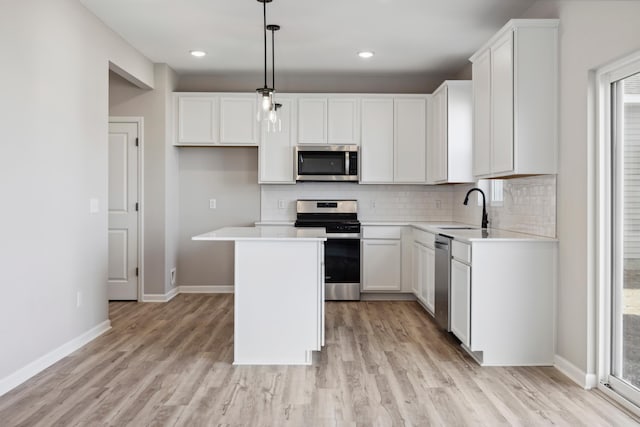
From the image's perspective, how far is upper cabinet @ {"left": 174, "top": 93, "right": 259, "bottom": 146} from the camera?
5715mm

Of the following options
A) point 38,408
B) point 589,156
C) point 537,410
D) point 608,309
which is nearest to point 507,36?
point 589,156

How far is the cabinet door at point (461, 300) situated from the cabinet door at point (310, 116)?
252 centimetres

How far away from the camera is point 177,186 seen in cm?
598

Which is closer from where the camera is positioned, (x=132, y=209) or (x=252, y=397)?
(x=252, y=397)

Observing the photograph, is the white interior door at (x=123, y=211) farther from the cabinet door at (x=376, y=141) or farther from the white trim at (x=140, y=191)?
the cabinet door at (x=376, y=141)

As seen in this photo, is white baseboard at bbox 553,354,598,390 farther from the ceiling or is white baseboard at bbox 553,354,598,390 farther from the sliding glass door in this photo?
the ceiling

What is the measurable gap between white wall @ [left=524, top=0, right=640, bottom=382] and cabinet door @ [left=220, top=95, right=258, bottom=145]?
3.33 m

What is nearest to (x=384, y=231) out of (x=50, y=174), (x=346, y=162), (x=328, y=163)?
(x=346, y=162)

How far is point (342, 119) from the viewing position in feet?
18.9

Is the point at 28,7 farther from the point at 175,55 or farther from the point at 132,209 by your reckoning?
the point at 132,209

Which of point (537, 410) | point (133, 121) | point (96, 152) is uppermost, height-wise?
point (133, 121)

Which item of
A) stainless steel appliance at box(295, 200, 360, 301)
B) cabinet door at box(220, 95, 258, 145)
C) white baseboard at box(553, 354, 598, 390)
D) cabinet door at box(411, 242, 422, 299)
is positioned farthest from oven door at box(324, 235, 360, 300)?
white baseboard at box(553, 354, 598, 390)

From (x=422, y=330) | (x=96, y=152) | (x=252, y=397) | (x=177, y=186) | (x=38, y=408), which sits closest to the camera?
(x=38, y=408)

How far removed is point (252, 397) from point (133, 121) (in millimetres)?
3685
